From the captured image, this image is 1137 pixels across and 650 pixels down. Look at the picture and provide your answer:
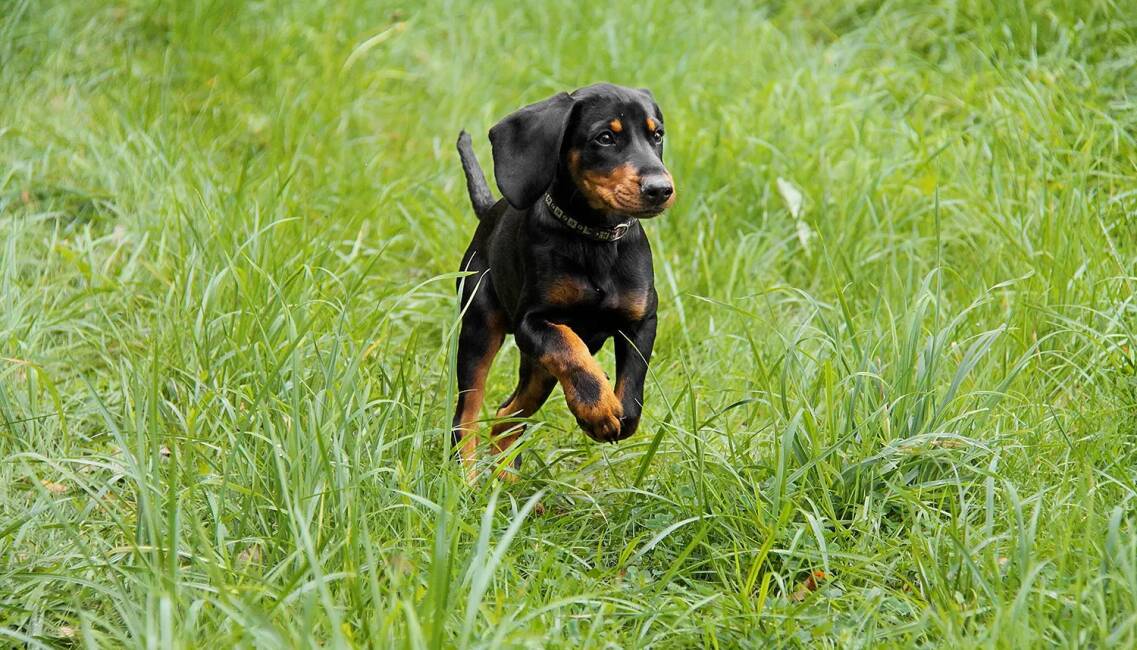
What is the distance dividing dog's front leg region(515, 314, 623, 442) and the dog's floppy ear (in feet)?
1.12

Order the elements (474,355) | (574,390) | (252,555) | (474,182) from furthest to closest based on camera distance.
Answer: (474,182) → (474,355) → (574,390) → (252,555)

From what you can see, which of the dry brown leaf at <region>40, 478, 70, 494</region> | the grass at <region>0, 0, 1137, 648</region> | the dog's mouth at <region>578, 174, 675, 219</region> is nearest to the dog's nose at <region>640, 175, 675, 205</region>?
the dog's mouth at <region>578, 174, 675, 219</region>

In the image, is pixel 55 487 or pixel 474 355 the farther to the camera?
pixel 474 355

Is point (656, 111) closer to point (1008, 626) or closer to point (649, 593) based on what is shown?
point (649, 593)

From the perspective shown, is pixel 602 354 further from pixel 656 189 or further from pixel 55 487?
pixel 55 487

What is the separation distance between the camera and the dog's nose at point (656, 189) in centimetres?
315

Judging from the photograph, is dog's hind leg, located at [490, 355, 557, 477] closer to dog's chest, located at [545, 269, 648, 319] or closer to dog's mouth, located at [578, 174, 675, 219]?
dog's chest, located at [545, 269, 648, 319]

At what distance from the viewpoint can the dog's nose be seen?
3146 millimetres

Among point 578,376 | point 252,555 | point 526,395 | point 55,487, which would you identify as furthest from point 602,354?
point 252,555

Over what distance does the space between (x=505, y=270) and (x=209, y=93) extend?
3.03 meters

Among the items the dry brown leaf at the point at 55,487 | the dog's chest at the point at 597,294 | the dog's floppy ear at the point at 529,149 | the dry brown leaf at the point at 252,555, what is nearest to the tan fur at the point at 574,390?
the dog's chest at the point at 597,294

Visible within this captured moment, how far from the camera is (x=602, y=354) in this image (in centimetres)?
461

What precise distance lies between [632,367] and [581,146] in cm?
59

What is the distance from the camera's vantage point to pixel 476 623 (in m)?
2.63
